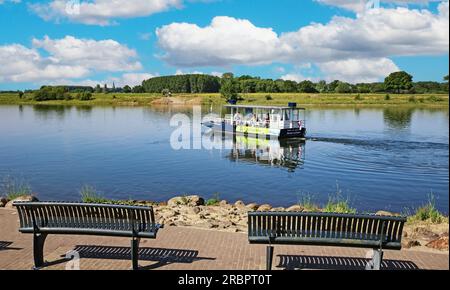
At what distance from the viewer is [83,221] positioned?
29.1 feet

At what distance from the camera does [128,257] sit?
29.8 feet

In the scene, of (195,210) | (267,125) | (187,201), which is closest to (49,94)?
(267,125)

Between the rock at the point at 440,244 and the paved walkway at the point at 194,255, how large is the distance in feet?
0.93

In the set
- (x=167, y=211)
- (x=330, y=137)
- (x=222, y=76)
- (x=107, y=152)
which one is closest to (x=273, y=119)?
(x=330, y=137)

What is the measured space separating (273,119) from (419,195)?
2926cm

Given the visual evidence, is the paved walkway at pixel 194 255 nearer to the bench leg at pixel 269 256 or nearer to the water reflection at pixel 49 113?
the bench leg at pixel 269 256

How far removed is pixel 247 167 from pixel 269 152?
8.82 m

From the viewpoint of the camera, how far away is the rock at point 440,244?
32.0 ft

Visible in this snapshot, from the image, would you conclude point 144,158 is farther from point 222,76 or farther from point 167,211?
point 222,76

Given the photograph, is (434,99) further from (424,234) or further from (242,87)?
(424,234)

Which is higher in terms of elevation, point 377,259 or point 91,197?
point 377,259

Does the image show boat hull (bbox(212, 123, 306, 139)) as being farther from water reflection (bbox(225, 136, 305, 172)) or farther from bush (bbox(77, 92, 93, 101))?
bush (bbox(77, 92, 93, 101))

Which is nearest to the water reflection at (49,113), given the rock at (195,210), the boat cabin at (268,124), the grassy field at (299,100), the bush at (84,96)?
the grassy field at (299,100)
